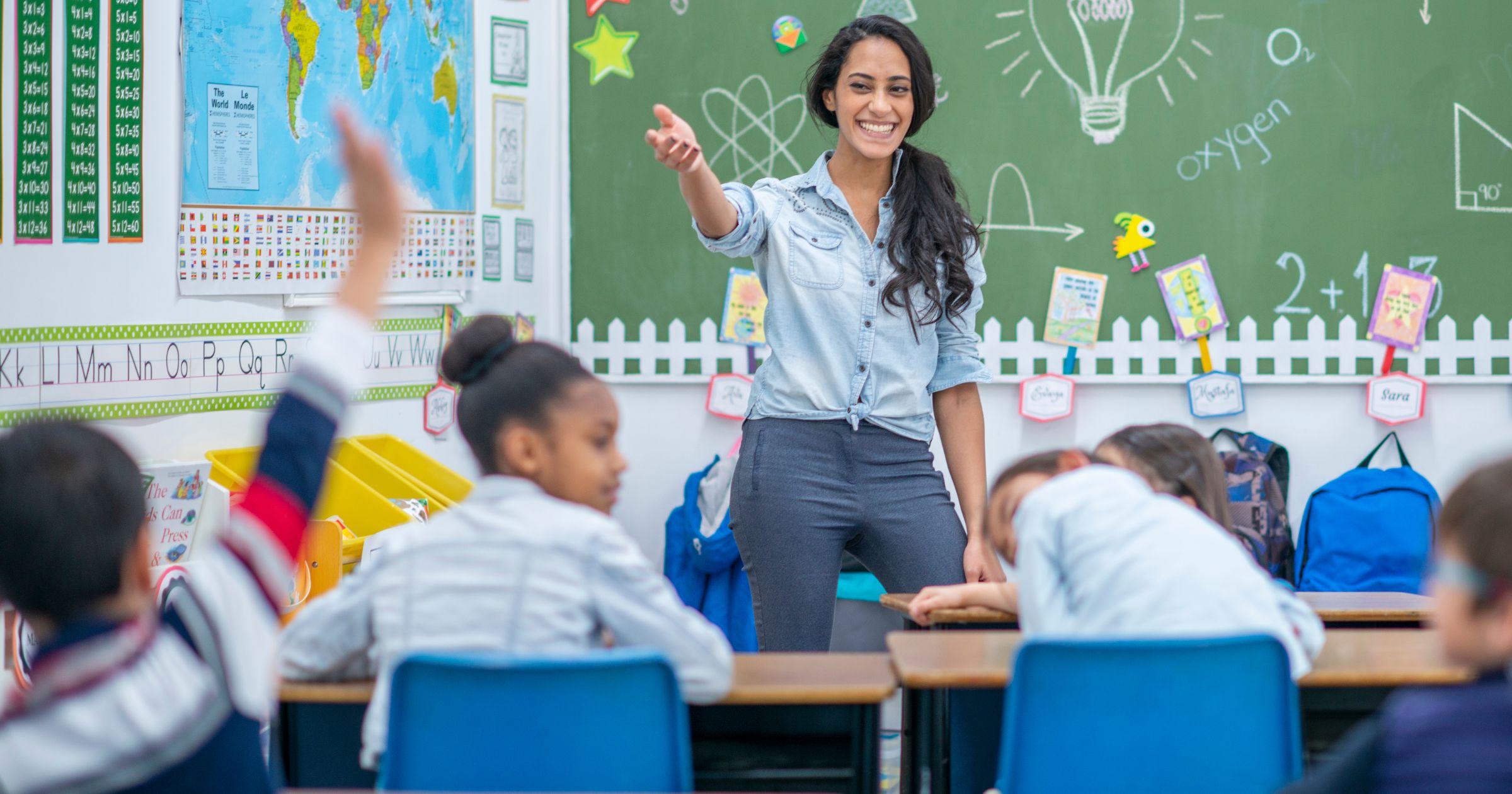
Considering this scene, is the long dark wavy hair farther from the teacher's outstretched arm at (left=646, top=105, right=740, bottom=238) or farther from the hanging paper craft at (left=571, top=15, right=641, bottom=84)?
the hanging paper craft at (left=571, top=15, right=641, bottom=84)

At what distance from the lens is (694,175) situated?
218cm

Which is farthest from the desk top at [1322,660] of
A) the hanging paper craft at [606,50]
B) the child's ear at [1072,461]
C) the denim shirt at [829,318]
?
the hanging paper craft at [606,50]

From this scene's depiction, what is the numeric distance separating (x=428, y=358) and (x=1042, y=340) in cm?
175

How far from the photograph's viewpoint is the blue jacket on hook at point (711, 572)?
361cm

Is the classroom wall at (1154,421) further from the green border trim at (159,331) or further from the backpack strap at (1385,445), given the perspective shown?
the green border trim at (159,331)

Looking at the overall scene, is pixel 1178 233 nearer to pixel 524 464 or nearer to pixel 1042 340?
pixel 1042 340

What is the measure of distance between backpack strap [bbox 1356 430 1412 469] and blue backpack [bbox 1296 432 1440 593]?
0.19 metres

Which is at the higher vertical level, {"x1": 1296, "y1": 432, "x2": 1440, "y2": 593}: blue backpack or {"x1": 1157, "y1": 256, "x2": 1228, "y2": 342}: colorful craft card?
{"x1": 1157, "y1": 256, "x2": 1228, "y2": 342}: colorful craft card

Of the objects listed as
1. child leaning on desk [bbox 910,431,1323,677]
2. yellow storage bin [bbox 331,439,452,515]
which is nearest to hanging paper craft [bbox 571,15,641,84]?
yellow storage bin [bbox 331,439,452,515]

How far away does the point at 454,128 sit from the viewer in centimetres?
354

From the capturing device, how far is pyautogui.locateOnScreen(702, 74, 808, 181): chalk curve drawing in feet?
12.6

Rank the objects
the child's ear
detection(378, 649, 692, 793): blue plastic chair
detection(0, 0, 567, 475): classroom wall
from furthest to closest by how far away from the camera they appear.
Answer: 1. detection(0, 0, 567, 475): classroom wall
2. the child's ear
3. detection(378, 649, 692, 793): blue plastic chair

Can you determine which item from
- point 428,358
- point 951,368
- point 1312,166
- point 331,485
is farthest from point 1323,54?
point 331,485

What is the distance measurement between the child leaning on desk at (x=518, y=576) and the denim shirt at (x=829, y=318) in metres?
0.78
